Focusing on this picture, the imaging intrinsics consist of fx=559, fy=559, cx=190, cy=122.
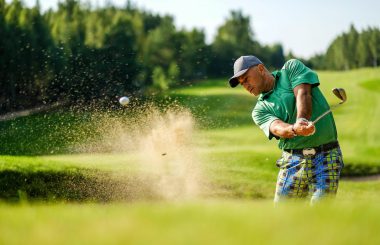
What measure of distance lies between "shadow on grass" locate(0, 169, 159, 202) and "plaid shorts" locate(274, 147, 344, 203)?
845cm

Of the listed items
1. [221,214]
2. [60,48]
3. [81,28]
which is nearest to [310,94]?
[221,214]

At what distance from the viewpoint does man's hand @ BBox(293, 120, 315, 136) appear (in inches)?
206

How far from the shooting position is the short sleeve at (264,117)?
604 centimetres

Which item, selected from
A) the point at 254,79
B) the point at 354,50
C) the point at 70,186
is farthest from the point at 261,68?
the point at 354,50

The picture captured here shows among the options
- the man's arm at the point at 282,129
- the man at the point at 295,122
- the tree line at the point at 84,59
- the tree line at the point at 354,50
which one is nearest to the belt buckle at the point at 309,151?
the man at the point at 295,122

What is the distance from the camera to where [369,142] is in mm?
26406

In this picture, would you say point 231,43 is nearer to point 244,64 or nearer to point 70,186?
point 70,186

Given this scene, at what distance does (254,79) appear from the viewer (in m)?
6.10

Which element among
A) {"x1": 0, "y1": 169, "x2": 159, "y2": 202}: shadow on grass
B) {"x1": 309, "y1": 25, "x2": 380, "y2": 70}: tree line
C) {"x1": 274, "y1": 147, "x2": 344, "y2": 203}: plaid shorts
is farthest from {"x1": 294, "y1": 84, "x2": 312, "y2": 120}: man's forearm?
{"x1": 309, "y1": 25, "x2": 380, "y2": 70}: tree line

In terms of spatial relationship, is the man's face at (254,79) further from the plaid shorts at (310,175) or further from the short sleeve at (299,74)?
the plaid shorts at (310,175)

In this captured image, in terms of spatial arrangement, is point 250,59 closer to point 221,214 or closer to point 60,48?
point 221,214

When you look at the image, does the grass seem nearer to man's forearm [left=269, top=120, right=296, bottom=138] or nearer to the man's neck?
man's forearm [left=269, top=120, right=296, bottom=138]

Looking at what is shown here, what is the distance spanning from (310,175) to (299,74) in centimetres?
108

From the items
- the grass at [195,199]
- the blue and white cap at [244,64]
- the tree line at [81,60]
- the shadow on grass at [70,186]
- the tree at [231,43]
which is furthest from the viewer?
the tree at [231,43]
